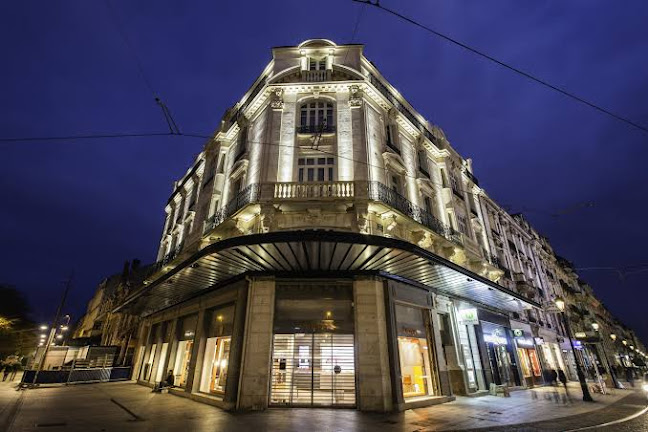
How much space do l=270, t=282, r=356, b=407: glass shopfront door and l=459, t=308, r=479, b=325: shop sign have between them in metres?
7.25

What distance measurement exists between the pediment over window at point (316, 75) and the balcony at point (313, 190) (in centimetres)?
676

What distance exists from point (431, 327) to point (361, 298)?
4100mm

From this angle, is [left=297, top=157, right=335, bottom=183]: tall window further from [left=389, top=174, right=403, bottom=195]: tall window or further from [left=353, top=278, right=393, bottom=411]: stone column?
[left=353, top=278, right=393, bottom=411]: stone column

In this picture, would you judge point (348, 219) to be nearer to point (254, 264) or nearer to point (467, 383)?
point (254, 264)

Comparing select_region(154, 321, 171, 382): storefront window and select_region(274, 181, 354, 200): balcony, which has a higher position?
select_region(274, 181, 354, 200): balcony

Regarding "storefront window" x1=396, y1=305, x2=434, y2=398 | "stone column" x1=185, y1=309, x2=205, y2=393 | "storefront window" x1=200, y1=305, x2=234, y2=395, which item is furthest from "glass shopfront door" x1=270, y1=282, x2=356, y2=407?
"stone column" x1=185, y1=309, x2=205, y2=393

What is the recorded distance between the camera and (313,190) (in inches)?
504

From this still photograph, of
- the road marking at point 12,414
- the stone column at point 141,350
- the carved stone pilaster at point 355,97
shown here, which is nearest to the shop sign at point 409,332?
the carved stone pilaster at point 355,97

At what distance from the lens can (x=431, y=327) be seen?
43.5 ft

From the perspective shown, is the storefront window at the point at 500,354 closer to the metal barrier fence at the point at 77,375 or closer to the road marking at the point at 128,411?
the road marking at the point at 128,411

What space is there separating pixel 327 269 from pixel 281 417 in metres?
4.78

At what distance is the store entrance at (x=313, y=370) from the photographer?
10438 millimetres

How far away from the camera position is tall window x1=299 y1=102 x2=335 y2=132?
1496 centimetres

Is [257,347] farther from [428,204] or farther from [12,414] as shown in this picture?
[428,204]
